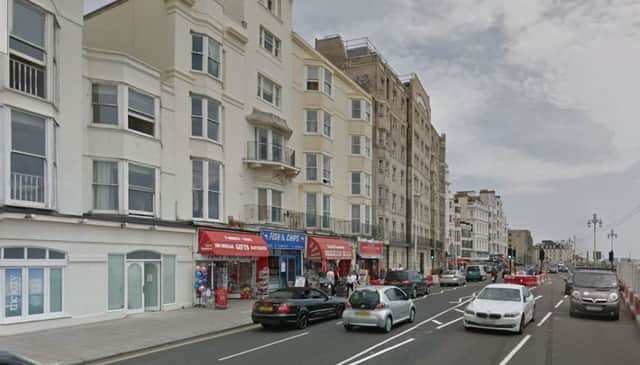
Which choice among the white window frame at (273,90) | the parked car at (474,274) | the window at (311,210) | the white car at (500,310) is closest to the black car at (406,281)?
the window at (311,210)

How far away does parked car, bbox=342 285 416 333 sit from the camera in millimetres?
16234

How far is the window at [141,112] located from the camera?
68.5ft

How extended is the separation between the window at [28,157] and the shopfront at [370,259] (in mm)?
26438

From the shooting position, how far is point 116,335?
50.8 feet

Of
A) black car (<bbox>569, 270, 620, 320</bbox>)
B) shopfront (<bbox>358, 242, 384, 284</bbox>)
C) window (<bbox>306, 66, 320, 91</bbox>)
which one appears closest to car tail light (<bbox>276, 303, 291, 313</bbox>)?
black car (<bbox>569, 270, 620, 320</bbox>)

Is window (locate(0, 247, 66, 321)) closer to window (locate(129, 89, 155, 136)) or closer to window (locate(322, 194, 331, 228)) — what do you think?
window (locate(129, 89, 155, 136))

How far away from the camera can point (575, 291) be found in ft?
68.8

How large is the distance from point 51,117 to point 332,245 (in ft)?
69.8

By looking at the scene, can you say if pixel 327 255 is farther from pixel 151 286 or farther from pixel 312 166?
pixel 151 286

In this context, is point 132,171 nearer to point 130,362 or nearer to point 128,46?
point 128,46

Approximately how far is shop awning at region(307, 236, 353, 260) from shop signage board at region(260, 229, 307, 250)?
0.83m

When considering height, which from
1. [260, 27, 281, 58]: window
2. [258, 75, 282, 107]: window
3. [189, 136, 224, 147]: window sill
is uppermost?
[260, 27, 281, 58]: window

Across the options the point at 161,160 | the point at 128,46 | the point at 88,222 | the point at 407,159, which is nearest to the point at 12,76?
the point at 88,222

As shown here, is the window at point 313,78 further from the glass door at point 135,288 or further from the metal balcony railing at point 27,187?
the metal balcony railing at point 27,187
